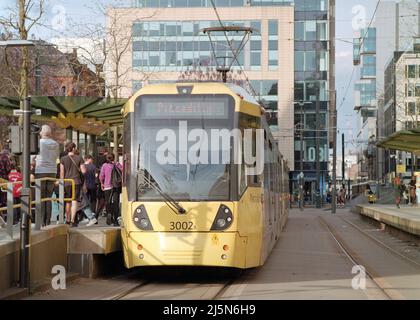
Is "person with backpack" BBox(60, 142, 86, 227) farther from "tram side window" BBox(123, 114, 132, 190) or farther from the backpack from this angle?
"tram side window" BBox(123, 114, 132, 190)

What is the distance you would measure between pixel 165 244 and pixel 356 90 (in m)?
137

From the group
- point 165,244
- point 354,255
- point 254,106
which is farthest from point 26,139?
point 354,255

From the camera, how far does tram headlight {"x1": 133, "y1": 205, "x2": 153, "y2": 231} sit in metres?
12.5

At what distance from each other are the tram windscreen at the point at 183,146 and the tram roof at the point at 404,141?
11.5m

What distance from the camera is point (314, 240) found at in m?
24.2

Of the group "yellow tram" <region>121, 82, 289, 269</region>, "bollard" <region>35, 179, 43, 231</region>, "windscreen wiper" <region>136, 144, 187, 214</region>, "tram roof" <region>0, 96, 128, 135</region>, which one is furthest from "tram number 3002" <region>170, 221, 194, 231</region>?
"tram roof" <region>0, 96, 128, 135</region>

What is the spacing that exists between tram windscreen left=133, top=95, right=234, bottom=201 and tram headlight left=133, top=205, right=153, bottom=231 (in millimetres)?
196

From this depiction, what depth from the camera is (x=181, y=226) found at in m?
12.4

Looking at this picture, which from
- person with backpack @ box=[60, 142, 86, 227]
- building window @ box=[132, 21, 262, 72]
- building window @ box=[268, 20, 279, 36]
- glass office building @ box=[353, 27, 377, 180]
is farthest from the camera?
glass office building @ box=[353, 27, 377, 180]

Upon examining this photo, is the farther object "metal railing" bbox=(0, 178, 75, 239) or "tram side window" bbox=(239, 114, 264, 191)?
"tram side window" bbox=(239, 114, 264, 191)

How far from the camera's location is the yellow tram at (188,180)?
488 inches

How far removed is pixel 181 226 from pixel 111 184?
5303mm

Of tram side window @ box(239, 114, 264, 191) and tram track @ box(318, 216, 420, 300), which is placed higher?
tram side window @ box(239, 114, 264, 191)
